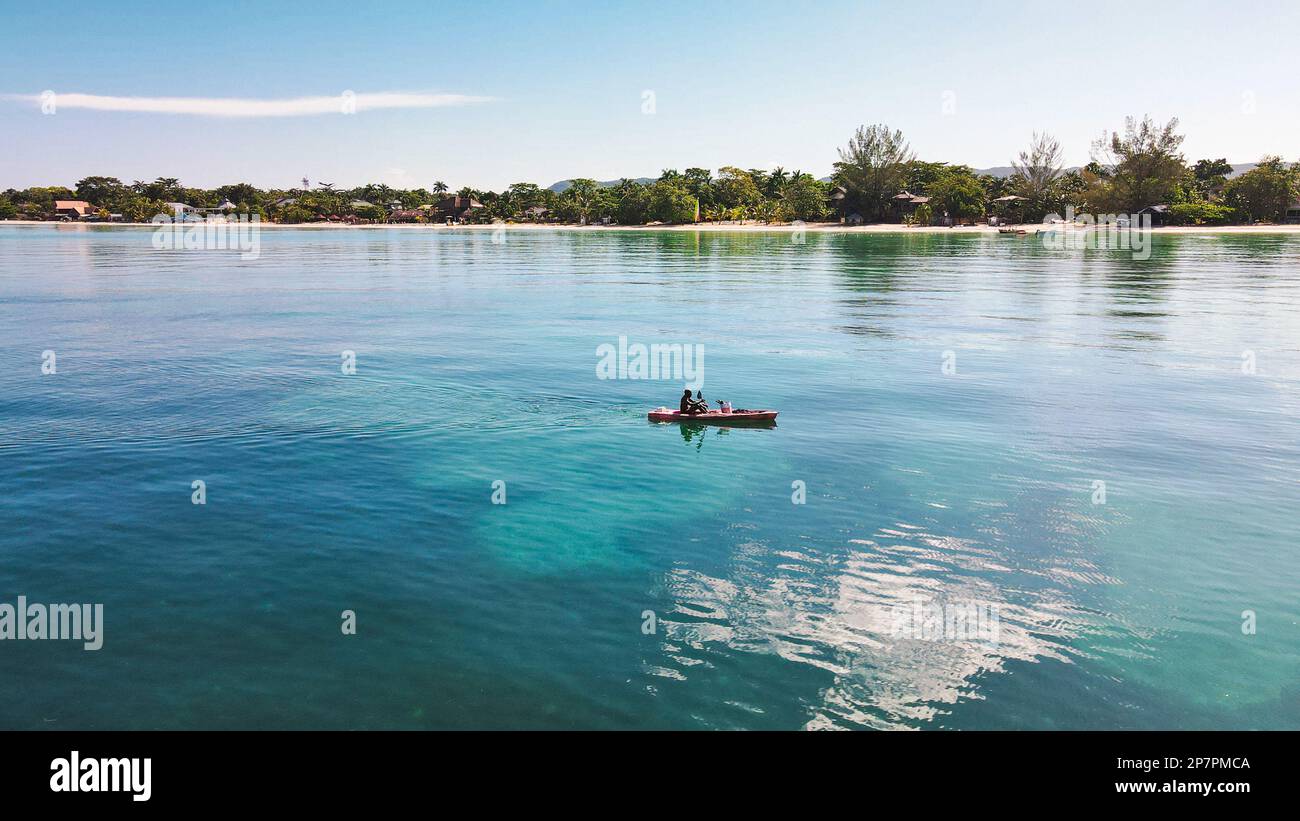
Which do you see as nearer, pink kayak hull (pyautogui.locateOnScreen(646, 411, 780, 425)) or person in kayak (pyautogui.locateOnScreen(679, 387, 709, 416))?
pink kayak hull (pyautogui.locateOnScreen(646, 411, 780, 425))

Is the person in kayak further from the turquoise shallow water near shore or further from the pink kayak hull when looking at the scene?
the turquoise shallow water near shore

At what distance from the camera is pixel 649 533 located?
24.8 m

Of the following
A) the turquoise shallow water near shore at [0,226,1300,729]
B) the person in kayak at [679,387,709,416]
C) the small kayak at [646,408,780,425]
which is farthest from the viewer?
the person in kayak at [679,387,709,416]

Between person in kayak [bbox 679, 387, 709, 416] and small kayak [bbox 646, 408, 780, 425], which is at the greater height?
person in kayak [bbox 679, 387, 709, 416]

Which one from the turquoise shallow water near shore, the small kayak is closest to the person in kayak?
the small kayak

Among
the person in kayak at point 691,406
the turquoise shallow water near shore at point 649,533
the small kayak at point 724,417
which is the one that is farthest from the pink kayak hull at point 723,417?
the turquoise shallow water near shore at point 649,533

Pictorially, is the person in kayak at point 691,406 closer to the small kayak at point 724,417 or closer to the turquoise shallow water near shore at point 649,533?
the small kayak at point 724,417

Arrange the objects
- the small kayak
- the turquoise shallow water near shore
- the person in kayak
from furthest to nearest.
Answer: the person in kayak, the small kayak, the turquoise shallow water near shore

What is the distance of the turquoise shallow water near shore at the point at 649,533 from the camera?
16922 millimetres

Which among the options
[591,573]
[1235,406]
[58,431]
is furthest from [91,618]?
[1235,406]

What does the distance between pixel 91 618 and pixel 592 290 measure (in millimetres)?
76709

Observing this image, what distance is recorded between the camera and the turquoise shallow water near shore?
666 inches

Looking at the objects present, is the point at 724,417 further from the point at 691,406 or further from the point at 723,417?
the point at 691,406

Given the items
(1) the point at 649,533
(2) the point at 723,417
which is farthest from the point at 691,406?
(1) the point at 649,533
